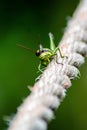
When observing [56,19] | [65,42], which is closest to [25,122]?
[65,42]

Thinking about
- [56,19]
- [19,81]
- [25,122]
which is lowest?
[25,122]

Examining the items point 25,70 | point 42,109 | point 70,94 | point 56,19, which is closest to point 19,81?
point 25,70

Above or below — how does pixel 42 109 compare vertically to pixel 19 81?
below

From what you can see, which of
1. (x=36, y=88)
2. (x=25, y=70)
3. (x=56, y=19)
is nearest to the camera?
(x=36, y=88)

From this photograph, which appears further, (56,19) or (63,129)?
(56,19)

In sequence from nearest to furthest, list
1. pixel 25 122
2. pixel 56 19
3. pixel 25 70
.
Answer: pixel 25 122 → pixel 25 70 → pixel 56 19

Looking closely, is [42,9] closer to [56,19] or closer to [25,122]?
[56,19]
